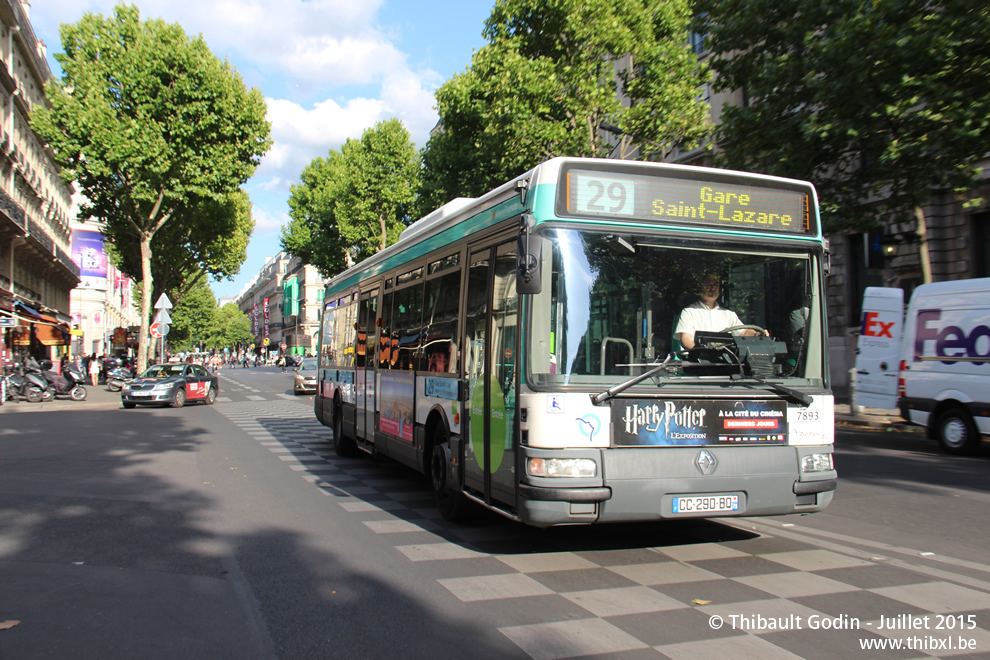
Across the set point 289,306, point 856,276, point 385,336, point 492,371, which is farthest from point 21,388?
point 289,306

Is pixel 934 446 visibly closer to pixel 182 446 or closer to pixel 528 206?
pixel 528 206

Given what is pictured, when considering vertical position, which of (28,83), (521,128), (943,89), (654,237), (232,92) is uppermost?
(28,83)

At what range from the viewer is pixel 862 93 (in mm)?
14891

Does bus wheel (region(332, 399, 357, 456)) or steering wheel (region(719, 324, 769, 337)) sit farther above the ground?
steering wheel (region(719, 324, 769, 337))

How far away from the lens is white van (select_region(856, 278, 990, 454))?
12.3 m

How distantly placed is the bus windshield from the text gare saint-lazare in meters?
0.19

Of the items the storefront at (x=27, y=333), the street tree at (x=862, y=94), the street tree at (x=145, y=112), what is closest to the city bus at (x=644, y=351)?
the street tree at (x=862, y=94)

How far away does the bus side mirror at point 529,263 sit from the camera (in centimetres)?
521

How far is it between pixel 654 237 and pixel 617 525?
9.04 feet

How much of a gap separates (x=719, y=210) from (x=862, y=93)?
10871 millimetres

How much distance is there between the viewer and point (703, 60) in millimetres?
31328

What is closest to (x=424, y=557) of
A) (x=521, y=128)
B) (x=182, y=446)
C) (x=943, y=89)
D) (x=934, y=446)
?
(x=182, y=446)

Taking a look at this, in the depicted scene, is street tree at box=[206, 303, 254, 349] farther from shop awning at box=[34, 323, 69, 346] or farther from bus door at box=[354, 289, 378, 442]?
bus door at box=[354, 289, 378, 442]

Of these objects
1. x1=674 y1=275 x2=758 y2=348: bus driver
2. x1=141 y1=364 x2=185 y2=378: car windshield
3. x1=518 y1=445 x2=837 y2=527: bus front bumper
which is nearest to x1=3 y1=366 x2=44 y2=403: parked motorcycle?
x1=141 y1=364 x2=185 y2=378: car windshield
